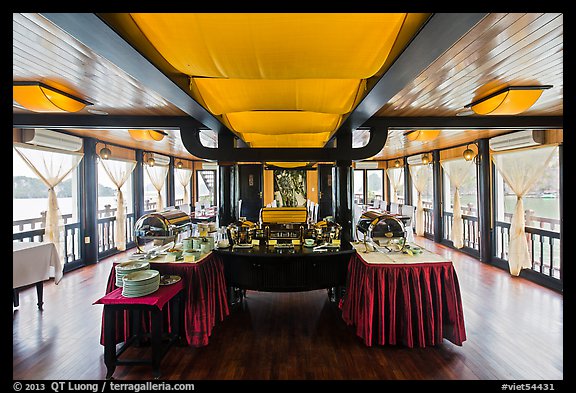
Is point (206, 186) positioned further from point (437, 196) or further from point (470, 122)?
point (470, 122)

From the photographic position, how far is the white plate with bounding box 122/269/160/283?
7.65 ft

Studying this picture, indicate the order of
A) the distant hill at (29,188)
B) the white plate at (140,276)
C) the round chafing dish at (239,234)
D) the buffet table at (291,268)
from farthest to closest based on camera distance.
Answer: the distant hill at (29,188) < the round chafing dish at (239,234) < the buffet table at (291,268) < the white plate at (140,276)

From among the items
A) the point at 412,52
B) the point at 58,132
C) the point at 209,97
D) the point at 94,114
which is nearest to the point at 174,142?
the point at 58,132

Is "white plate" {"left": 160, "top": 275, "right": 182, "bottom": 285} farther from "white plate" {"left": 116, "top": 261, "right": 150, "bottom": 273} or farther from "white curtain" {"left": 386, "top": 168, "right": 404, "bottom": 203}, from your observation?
"white curtain" {"left": 386, "top": 168, "right": 404, "bottom": 203}

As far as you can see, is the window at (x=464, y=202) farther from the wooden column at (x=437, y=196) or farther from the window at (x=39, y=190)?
the window at (x=39, y=190)

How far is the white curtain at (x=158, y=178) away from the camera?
7930mm

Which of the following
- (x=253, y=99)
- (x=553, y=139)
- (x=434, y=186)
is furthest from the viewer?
(x=434, y=186)

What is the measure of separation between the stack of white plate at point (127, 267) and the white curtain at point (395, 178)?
8.99 meters

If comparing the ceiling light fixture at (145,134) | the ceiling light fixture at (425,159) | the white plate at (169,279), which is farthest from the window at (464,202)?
the ceiling light fixture at (145,134)

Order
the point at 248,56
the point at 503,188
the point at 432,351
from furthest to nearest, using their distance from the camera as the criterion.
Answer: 1. the point at 503,188
2. the point at 432,351
3. the point at 248,56

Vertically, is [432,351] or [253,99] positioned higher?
[253,99]

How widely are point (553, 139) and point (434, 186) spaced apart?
3.52 metres
